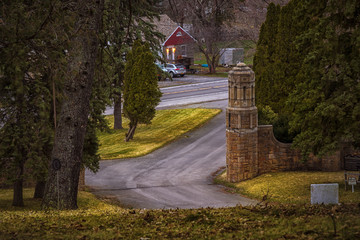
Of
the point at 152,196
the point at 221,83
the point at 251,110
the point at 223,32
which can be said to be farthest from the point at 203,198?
the point at 223,32

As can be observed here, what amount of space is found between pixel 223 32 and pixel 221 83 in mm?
9856

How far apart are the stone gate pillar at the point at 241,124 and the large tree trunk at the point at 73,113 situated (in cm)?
860

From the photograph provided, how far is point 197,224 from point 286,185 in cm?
1056

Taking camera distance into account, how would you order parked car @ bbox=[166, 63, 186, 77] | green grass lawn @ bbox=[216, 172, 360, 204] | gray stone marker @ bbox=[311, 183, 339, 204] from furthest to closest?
parked car @ bbox=[166, 63, 186, 77], green grass lawn @ bbox=[216, 172, 360, 204], gray stone marker @ bbox=[311, 183, 339, 204]

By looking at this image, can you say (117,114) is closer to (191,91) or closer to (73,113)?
(191,91)

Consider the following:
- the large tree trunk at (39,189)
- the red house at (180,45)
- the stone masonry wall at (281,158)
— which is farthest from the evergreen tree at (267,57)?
the red house at (180,45)

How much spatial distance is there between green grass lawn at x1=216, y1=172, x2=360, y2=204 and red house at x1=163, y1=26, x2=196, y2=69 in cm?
4308

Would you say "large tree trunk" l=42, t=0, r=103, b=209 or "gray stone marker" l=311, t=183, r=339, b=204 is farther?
"large tree trunk" l=42, t=0, r=103, b=209

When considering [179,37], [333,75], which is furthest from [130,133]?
[179,37]

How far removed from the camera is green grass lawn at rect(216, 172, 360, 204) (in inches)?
695

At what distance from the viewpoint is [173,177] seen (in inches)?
870

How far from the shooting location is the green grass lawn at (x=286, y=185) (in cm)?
1764

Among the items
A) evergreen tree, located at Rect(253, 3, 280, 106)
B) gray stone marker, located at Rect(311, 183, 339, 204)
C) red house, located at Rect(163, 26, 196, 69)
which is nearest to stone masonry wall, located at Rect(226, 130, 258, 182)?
evergreen tree, located at Rect(253, 3, 280, 106)

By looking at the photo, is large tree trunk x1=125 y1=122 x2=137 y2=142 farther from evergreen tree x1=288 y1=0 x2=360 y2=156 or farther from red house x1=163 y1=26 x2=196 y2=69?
red house x1=163 y1=26 x2=196 y2=69
